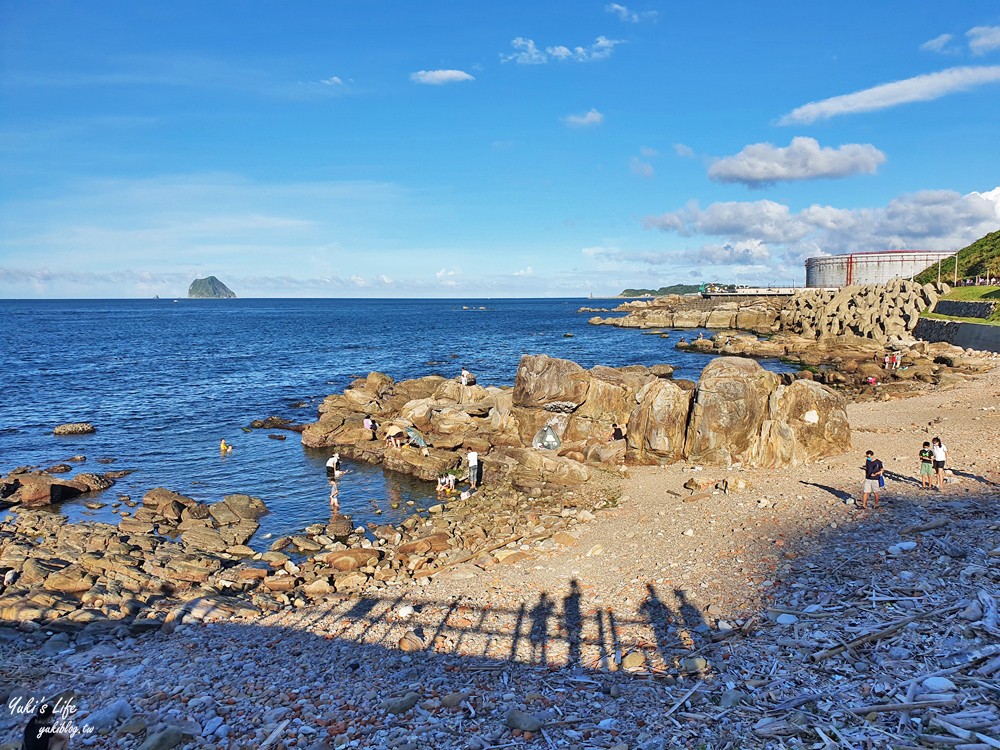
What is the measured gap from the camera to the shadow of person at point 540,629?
13.2m

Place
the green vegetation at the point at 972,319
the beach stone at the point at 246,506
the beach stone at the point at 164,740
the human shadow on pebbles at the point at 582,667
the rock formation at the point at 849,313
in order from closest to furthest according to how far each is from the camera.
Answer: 1. the human shadow on pebbles at the point at 582,667
2. the beach stone at the point at 164,740
3. the beach stone at the point at 246,506
4. the green vegetation at the point at 972,319
5. the rock formation at the point at 849,313

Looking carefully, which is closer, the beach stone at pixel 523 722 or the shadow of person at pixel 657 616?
the beach stone at pixel 523 722

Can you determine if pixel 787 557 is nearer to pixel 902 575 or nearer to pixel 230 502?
pixel 902 575

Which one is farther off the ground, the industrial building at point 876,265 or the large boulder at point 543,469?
the industrial building at point 876,265

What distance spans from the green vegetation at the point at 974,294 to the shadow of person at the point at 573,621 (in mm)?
73117

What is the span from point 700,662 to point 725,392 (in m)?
18.3

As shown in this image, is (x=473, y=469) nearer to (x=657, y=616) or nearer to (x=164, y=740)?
(x=657, y=616)

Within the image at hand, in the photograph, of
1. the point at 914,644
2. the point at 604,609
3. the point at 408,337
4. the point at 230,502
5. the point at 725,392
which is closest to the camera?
the point at 914,644

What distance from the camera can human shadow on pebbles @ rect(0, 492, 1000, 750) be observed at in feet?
32.6

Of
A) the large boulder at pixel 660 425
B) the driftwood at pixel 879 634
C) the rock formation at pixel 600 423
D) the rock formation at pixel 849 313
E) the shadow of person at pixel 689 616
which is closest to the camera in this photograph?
the driftwood at pixel 879 634

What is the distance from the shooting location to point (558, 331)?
127812 millimetres

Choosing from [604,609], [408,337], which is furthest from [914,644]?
[408,337]

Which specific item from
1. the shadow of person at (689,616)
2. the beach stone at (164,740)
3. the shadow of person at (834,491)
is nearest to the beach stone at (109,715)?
the beach stone at (164,740)

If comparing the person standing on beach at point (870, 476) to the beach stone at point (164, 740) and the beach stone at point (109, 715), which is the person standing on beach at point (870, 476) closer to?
the beach stone at point (164, 740)
